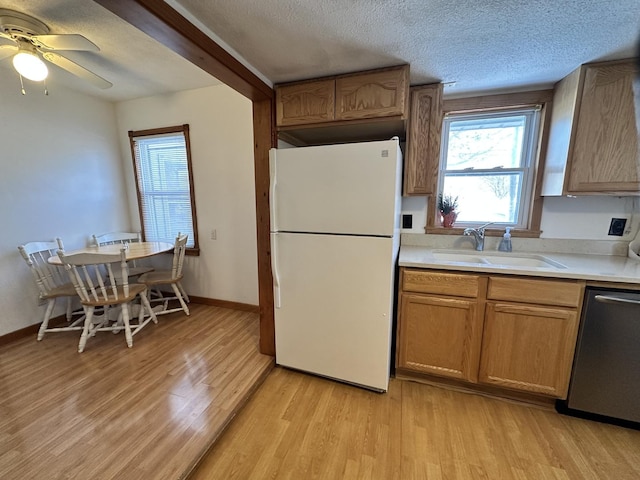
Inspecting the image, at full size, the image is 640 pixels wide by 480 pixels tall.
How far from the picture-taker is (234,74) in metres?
1.54

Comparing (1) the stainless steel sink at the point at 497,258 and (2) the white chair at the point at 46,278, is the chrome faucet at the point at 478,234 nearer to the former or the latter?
(1) the stainless steel sink at the point at 497,258

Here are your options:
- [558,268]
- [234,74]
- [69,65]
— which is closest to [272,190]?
[234,74]

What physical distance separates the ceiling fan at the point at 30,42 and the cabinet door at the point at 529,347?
3.08 metres

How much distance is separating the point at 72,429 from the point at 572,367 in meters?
2.94

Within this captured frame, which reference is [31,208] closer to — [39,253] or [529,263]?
[39,253]

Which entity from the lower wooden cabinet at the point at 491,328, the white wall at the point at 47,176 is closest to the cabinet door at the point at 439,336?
the lower wooden cabinet at the point at 491,328

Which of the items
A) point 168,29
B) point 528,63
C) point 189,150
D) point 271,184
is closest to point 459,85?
point 528,63

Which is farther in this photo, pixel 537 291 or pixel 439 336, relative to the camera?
pixel 439 336

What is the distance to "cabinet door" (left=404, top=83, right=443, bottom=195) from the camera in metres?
1.94

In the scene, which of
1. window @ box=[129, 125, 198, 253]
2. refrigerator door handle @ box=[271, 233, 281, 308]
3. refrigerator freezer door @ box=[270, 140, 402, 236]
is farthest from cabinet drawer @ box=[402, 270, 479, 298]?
window @ box=[129, 125, 198, 253]

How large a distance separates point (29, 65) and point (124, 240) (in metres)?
1.94

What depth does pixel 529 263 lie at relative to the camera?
1.99m

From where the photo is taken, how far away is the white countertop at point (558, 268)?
58.1 inches

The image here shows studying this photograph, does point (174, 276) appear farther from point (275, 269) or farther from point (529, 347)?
point (529, 347)
